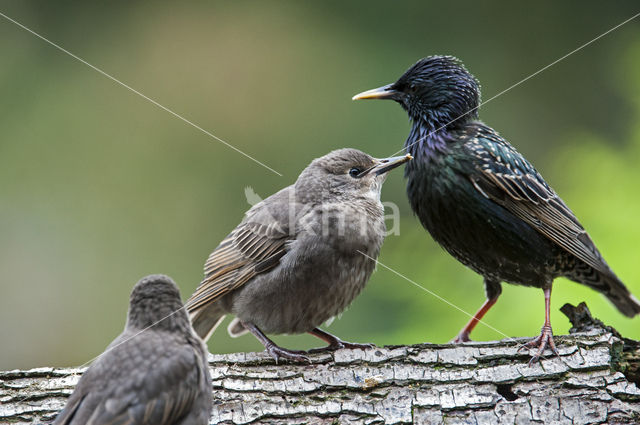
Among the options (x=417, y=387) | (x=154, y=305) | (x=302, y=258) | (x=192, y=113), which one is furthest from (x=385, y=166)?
(x=192, y=113)

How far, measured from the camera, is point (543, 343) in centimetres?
509

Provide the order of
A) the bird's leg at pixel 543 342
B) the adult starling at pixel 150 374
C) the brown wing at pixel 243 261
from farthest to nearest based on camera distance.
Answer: the brown wing at pixel 243 261
the bird's leg at pixel 543 342
the adult starling at pixel 150 374

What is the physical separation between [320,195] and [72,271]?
4.16 meters

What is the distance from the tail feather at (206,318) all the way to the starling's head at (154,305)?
144 centimetres

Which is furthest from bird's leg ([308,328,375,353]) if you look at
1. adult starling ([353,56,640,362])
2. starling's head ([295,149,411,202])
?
adult starling ([353,56,640,362])

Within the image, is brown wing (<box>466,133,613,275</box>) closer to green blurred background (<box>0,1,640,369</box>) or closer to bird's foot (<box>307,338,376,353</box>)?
bird's foot (<box>307,338,376,353</box>)

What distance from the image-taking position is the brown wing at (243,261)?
5.45 metres

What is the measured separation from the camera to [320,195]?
5.62 meters

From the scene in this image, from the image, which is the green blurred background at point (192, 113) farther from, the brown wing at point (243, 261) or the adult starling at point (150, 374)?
the adult starling at point (150, 374)

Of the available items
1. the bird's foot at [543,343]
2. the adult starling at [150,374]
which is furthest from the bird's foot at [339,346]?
the adult starling at [150,374]

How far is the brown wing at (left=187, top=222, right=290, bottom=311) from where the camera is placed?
17.9ft

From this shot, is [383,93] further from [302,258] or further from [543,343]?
[543,343]

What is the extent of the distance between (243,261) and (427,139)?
5.01 feet

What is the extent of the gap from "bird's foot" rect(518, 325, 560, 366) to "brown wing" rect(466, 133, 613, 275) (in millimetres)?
686
